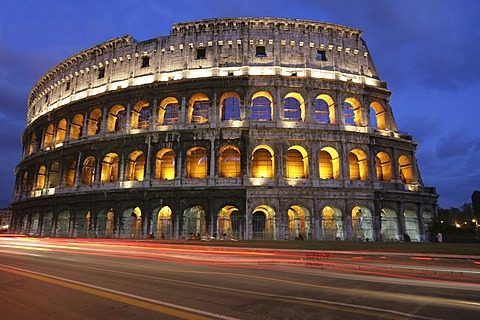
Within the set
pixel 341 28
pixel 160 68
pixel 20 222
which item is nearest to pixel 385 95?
pixel 341 28

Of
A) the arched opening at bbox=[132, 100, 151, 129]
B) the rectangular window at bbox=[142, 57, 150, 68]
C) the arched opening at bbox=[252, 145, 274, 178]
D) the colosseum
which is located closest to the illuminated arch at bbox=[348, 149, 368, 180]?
the colosseum

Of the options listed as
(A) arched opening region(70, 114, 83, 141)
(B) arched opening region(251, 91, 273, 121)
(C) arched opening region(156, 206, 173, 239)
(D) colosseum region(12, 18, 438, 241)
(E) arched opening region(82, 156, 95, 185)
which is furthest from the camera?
(A) arched opening region(70, 114, 83, 141)

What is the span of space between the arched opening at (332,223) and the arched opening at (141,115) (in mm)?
16177

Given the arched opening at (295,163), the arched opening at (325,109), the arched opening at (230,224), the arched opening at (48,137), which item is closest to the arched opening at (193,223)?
the arched opening at (230,224)

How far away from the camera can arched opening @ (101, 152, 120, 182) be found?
27.5 m

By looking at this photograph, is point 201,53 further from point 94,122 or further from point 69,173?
point 69,173

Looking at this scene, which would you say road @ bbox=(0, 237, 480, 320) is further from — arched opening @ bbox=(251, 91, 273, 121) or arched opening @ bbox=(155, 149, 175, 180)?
arched opening @ bbox=(251, 91, 273, 121)

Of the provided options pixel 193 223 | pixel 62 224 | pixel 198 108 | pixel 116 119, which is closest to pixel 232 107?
pixel 198 108

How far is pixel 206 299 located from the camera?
5281 mm

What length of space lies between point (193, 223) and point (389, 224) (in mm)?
15242

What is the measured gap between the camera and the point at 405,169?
88.1ft

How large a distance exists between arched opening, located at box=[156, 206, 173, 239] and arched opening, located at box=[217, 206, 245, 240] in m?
3.71

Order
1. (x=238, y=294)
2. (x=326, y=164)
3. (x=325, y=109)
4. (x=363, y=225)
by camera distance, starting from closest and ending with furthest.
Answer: (x=238, y=294), (x=363, y=225), (x=326, y=164), (x=325, y=109)

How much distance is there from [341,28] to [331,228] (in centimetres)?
1659
